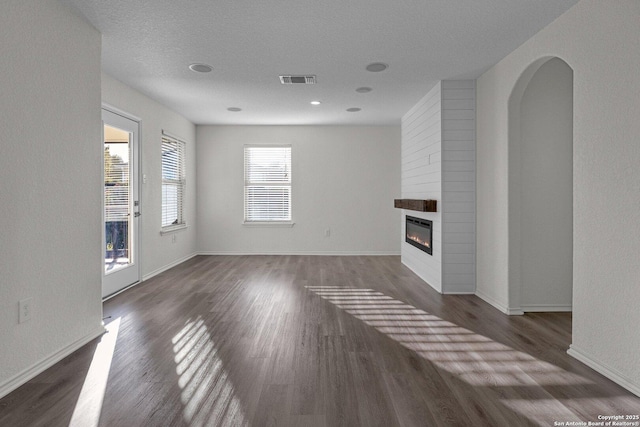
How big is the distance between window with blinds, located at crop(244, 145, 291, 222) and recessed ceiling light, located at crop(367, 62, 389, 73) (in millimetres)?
3328

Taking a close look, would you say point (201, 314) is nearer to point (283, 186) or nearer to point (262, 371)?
point (262, 371)

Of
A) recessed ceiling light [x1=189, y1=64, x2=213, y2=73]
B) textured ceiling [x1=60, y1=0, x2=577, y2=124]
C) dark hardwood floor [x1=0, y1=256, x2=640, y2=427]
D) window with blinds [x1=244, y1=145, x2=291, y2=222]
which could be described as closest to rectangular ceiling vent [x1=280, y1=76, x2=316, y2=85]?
textured ceiling [x1=60, y1=0, x2=577, y2=124]

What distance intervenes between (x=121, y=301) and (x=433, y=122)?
13.8ft

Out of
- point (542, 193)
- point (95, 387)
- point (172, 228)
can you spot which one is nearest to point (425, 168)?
point (542, 193)

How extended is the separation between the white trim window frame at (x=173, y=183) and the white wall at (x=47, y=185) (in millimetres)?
2609

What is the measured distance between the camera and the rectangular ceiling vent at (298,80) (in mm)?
4035

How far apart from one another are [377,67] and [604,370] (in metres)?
3.19

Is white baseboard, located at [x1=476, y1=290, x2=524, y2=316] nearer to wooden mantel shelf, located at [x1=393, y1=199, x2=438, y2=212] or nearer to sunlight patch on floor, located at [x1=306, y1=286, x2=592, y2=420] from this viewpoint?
sunlight patch on floor, located at [x1=306, y1=286, x2=592, y2=420]

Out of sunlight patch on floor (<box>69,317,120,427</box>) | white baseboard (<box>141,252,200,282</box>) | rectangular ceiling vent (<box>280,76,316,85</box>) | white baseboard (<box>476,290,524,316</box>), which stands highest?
rectangular ceiling vent (<box>280,76,316,85</box>)

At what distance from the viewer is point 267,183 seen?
6906 millimetres

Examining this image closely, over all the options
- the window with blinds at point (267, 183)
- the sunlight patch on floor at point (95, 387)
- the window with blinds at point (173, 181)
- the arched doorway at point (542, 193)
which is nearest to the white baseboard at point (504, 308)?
the arched doorway at point (542, 193)

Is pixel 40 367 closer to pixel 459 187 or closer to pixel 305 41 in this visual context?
pixel 305 41

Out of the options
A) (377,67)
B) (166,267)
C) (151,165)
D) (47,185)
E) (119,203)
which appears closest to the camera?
(47,185)

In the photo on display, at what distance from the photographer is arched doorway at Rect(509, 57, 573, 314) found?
3.35 m
